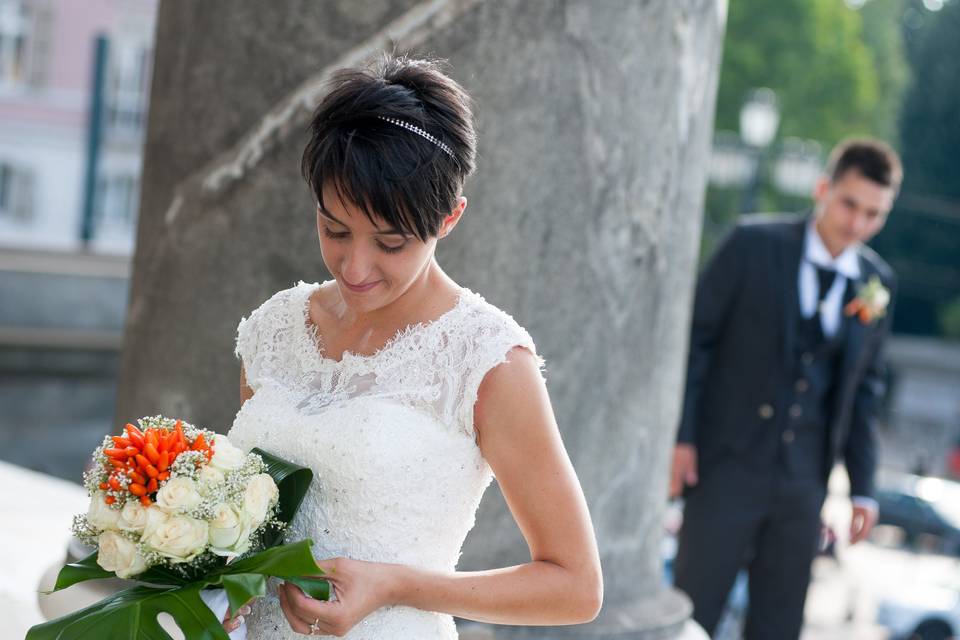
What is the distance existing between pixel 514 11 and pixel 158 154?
3.91ft

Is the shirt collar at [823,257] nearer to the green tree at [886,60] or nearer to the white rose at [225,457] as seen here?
the white rose at [225,457]

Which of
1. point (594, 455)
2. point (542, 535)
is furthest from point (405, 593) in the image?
point (594, 455)

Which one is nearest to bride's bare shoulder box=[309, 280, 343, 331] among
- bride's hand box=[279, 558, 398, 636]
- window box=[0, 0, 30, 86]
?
bride's hand box=[279, 558, 398, 636]

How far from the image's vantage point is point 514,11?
11.5 ft

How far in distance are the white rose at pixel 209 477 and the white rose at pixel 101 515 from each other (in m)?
0.16

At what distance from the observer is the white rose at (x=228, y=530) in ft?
7.35

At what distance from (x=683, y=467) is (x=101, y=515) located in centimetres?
371

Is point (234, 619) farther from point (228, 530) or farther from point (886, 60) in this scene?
point (886, 60)

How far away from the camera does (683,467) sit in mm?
5602

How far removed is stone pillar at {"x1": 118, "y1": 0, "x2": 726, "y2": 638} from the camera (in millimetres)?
3504

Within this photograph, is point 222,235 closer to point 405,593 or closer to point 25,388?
point 405,593

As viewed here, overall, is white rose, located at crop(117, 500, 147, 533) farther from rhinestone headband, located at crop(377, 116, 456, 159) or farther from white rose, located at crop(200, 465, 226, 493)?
rhinestone headband, located at crop(377, 116, 456, 159)

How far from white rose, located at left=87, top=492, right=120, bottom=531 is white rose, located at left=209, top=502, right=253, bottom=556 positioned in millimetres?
171

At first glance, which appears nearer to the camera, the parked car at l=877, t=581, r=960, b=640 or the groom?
the groom
